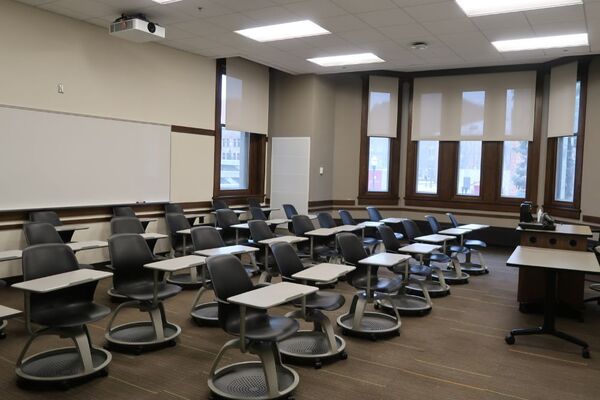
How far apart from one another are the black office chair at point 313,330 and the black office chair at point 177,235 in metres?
2.32

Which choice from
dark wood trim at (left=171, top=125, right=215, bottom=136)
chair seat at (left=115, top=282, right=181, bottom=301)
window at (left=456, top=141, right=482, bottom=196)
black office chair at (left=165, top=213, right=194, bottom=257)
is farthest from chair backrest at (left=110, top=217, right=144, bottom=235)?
window at (left=456, top=141, right=482, bottom=196)

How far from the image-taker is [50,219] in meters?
6.10

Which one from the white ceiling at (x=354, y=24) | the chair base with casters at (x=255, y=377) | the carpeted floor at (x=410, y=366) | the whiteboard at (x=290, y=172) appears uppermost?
the white ceiling at (x=354, y=24)

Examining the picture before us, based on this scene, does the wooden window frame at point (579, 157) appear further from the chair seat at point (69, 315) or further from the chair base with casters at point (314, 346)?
the chair seat at point (69, 315)

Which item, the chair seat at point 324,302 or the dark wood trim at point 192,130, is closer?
the chair seat at point 324,302

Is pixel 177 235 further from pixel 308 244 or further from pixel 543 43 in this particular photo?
pixel 543 43

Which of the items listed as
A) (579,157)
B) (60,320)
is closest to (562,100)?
(579,157)

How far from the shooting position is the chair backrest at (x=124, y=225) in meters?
5.78

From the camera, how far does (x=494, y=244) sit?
982 centimetres

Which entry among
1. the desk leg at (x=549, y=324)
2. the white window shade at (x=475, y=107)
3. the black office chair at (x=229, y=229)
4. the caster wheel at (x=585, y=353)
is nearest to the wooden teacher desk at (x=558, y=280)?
the desk leg at (x=549, y=324)

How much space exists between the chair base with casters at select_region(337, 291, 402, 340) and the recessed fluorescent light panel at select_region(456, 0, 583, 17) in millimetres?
3594

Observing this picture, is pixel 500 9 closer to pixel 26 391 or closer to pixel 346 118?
pixel 346 118

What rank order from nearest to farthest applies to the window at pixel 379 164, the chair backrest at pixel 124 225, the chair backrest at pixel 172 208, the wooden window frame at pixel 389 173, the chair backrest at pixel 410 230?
1. the chair backrest at pixel 124 225
2. the chair backrest at pixel 410 230
3. the chair backrest at pixel 172 208
4. the wooden window frame at pixel 389 173
5. the window at pixel 379 164

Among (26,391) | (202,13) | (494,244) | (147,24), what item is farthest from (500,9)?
(26,391)
